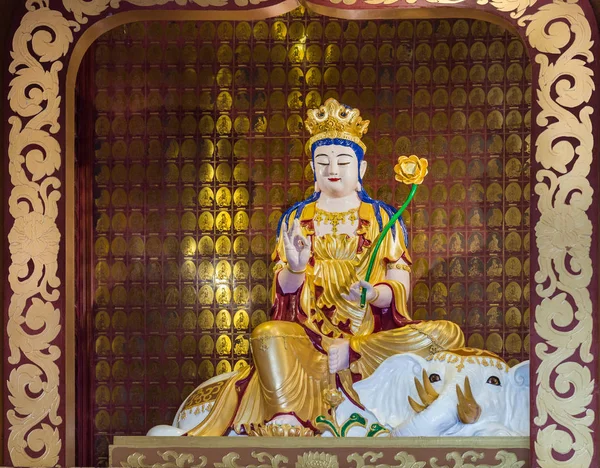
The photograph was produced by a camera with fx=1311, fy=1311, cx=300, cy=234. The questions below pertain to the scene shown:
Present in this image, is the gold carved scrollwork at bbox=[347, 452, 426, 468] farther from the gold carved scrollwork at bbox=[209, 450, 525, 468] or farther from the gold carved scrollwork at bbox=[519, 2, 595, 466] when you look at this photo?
the gold carved scrollwork at bbox=[519, 2, 595, 466]

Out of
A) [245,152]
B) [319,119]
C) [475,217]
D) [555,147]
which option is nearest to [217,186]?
[245,152]

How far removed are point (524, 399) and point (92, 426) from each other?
A: 282cm

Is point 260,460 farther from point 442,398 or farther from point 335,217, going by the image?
point 335,217

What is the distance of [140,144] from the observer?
8.07 metres

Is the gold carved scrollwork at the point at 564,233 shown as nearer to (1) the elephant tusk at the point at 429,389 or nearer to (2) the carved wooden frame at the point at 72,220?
(2) the carved wooden frame at the point at 72,220

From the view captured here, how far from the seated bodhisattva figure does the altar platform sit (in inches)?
11.0

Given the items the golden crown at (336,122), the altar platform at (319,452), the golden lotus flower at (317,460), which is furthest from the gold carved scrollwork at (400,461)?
the golden crown at (336,122)

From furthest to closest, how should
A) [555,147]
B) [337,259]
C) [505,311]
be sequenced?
[505,311], [337,259], [555,147]

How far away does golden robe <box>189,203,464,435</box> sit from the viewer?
6.61 metres

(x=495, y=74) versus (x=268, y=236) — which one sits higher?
(x=495, y=74)

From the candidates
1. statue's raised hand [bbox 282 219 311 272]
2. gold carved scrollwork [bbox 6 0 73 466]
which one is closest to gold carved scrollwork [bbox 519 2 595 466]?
statue's raised hand [bbox 282 219 311 272]

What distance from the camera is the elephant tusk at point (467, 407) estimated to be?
639cm

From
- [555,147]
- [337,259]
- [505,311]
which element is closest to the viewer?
[555,147]

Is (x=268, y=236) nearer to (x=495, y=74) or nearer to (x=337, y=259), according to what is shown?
(x=337, y=259)
